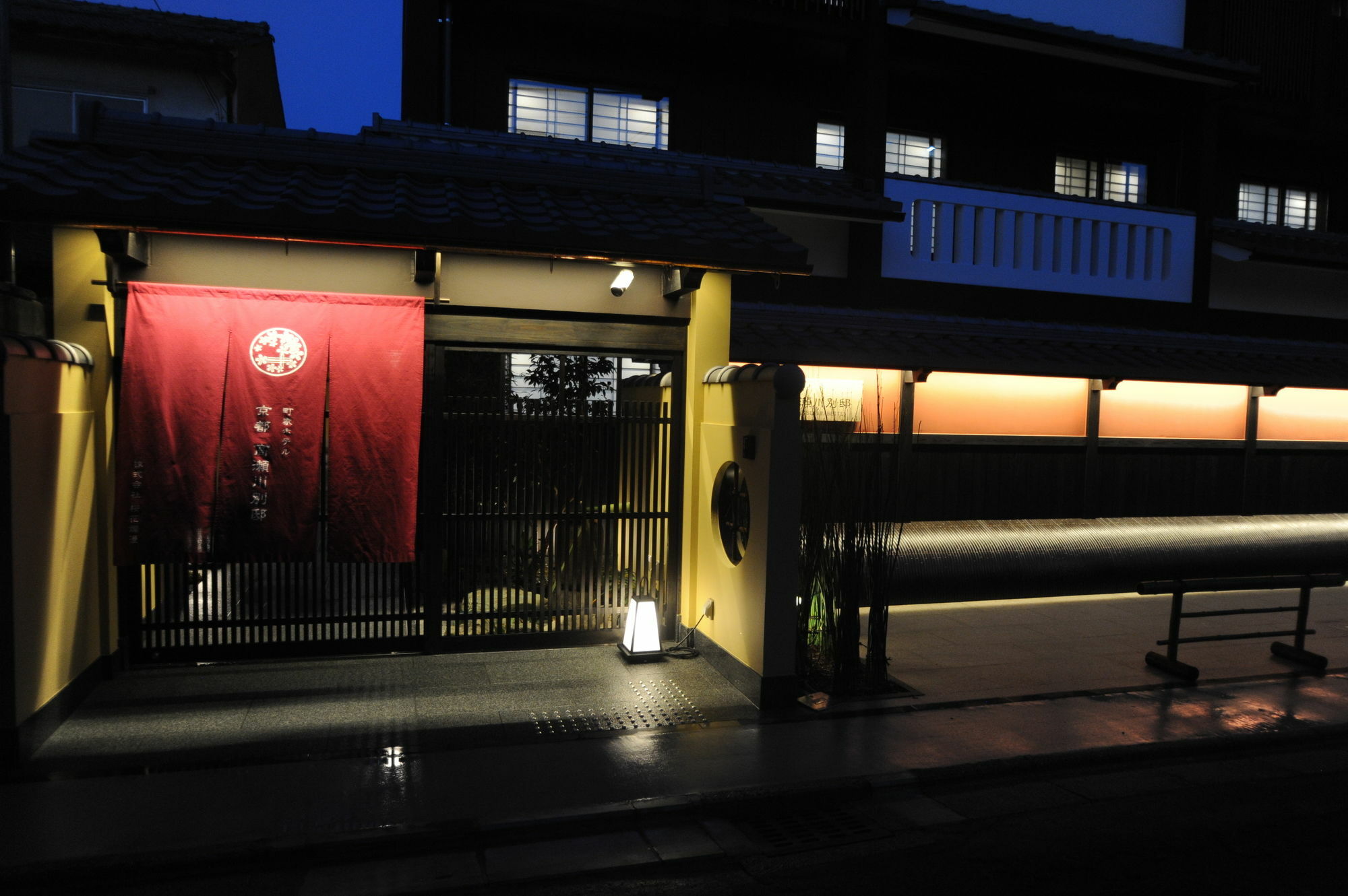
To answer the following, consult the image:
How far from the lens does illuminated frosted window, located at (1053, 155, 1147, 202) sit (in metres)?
15.9

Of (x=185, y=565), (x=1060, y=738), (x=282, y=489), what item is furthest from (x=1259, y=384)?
(x=185, y=565)

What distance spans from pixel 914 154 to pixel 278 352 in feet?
37.4

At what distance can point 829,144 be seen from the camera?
15.0 metres

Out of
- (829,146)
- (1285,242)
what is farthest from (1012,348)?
(1285,242)

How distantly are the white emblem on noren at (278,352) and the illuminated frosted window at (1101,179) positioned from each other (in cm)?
1339

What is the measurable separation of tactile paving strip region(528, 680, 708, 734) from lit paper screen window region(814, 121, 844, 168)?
10.4 meters

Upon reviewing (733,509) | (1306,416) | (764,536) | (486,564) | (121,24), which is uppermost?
(121,24)

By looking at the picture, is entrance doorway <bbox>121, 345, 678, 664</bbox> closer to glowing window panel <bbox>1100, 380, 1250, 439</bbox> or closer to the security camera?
the security camera

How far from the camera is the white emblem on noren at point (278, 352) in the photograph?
771 centimetres

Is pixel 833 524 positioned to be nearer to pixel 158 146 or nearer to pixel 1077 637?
pixel 1077 637

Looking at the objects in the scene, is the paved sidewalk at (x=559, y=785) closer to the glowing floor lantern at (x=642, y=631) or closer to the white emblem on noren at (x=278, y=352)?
the glowing floor lantern at (x=642, y=631)

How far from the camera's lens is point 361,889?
4688 millimetres

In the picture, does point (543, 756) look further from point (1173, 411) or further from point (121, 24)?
point (121, 24)

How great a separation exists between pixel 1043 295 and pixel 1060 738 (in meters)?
8.62
